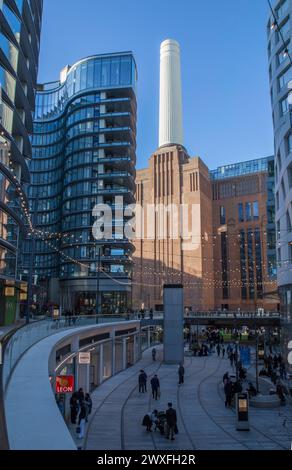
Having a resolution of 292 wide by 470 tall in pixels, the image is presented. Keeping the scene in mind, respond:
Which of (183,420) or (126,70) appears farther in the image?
(126,70)

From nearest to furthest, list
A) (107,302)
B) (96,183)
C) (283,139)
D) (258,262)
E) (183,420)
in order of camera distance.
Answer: (183,420)
(283,139)
(107,302)
(96,183)
(258,262)

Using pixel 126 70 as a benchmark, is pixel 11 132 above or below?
below

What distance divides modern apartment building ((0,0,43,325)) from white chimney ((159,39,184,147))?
79.4 meters

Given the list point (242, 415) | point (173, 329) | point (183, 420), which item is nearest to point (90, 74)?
point (173, 329)

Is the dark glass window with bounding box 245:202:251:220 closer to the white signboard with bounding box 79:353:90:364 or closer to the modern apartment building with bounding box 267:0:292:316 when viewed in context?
the modern apartment building with bounding box 267:0:292:316

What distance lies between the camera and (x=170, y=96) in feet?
410

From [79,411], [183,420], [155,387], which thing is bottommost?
[183,420]

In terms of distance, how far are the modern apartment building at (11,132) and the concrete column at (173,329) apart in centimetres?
1348

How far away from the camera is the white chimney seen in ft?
392

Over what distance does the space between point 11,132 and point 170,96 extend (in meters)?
95.6

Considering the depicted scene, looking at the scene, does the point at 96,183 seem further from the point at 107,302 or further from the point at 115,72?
the point at 115,72

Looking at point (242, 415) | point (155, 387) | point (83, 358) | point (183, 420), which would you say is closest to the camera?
point (242, 415)

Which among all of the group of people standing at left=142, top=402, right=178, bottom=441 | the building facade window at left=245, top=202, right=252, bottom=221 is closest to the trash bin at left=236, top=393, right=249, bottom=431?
the group of people standing at left=142, top=402, right=178, bottom=441
